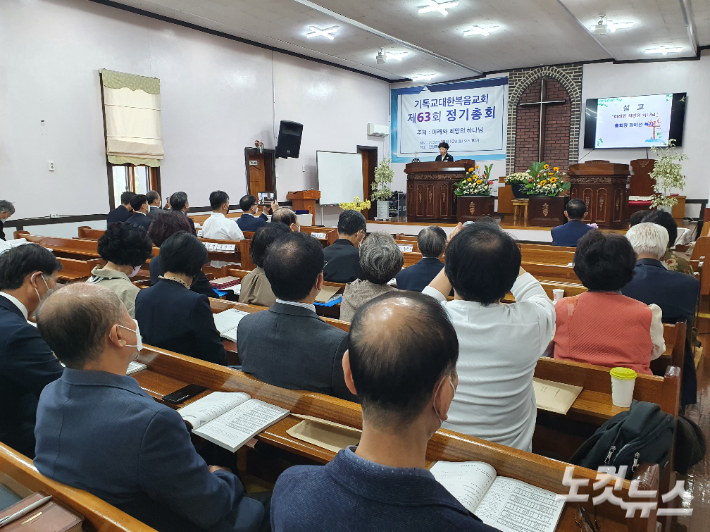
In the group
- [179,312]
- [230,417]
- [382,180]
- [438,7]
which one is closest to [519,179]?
[438,7]

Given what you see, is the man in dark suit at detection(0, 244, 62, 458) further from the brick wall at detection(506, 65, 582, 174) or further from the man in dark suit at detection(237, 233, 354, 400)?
the brick wall at detection(506, 65, 582, 174)

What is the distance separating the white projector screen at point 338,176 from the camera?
34.2 ft

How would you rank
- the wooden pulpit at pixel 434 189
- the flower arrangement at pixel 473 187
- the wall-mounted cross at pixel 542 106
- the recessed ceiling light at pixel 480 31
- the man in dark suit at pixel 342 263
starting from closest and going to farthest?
the man in dark suit at pixel 342 263, the recessed ceiling light at pixel 480 31, the flower arrangement at pixel 473 187, the wooden pulpit at pixel 434 189, the wall-mounted cross at pixel 542 106

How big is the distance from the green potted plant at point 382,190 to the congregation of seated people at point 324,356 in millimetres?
8184

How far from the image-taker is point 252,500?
1.34m

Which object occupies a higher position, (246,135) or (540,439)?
(246,135)

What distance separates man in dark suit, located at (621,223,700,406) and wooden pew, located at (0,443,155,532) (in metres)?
2.42

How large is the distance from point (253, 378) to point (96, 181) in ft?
20.4

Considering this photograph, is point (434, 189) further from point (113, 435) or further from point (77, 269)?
point (113, 435)

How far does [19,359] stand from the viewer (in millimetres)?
1684

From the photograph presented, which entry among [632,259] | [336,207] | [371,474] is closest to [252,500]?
[371,474]

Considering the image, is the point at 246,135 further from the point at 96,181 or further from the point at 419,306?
the point at 419,306

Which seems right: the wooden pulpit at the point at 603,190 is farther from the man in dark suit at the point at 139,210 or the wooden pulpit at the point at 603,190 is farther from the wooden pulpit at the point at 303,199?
the man in dark suit at the point at 139,210

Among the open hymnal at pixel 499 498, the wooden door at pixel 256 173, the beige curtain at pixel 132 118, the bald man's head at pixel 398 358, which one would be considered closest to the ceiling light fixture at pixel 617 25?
the wooden door at pixel 256 173
